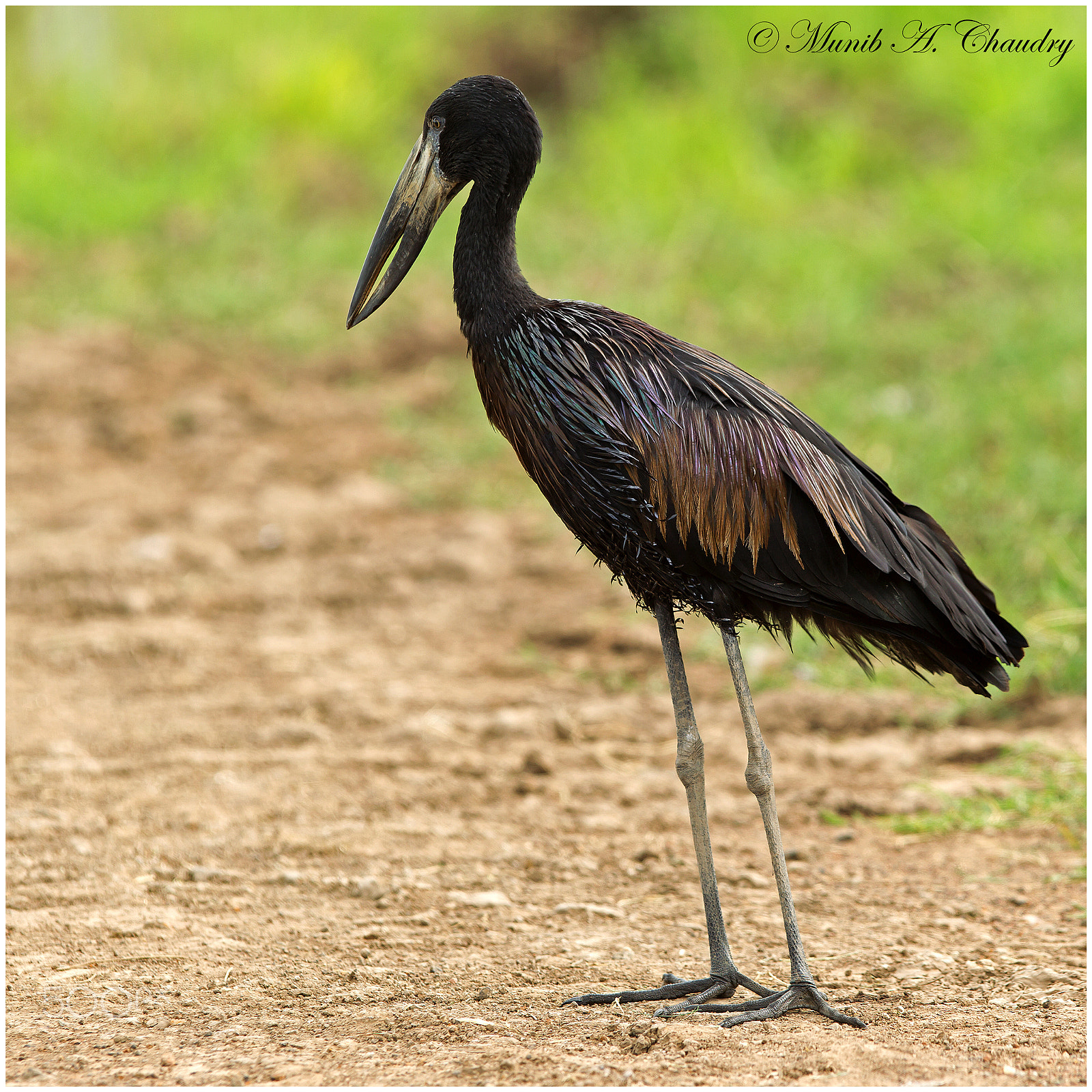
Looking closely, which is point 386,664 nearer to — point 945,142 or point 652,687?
→ point 652,687

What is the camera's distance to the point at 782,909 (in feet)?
10.4

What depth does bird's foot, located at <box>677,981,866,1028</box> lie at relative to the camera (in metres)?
3.01

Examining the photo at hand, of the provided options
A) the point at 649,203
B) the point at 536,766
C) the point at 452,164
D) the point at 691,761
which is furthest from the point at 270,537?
the point at 649,203

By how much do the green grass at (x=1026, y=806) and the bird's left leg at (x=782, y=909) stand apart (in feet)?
4.73

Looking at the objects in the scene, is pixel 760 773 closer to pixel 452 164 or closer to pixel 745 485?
pixel 745 485

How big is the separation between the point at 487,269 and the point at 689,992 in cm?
191

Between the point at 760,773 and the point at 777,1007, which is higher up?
the point at 760,773

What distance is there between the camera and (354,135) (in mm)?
12438

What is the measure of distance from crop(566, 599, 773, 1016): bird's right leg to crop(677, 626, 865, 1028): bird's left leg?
8 centimetres

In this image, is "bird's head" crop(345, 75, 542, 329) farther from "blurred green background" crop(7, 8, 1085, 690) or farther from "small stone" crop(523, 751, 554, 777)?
"blurred green background" crop(7, 8, 1085, 690)

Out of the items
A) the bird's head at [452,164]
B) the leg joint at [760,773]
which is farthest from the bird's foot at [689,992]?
the bird's head at [452,164]

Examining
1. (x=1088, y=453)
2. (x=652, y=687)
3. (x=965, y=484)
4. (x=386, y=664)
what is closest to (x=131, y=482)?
(x=386, y=664)

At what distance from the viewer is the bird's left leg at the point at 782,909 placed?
9.99ft

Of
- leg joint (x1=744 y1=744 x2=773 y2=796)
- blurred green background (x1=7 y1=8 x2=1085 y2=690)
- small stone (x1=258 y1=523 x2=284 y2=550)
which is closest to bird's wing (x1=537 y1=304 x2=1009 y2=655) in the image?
leg joint (x1=744 y1=744 x2=773 y2=796)
